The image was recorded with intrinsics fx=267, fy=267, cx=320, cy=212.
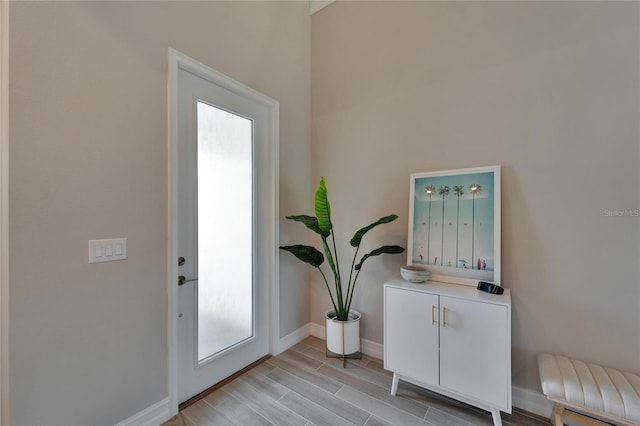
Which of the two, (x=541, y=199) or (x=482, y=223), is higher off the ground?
(x=541, y=199)

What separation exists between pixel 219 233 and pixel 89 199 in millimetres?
847

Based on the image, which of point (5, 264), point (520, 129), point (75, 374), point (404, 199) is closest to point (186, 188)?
point (5, 264)

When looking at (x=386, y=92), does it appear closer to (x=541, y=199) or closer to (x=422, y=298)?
(x=541, y=199)

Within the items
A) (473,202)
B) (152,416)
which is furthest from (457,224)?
(152,416)

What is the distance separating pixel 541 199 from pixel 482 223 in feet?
1.24

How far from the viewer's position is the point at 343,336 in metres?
2.33

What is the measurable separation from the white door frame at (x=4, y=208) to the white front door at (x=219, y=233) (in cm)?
78

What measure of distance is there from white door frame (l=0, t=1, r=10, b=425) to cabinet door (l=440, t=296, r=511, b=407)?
7.52 feet

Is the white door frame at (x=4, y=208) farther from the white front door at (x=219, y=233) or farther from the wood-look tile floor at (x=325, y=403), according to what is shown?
the wood-look tile floor at (x=325, y=403)

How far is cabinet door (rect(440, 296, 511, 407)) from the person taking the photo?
1589mm

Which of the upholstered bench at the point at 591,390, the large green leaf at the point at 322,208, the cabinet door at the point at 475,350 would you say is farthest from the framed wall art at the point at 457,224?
the large green leaf at the point at 322,208

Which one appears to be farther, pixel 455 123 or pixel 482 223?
pixel 455 123

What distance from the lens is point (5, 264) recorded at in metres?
1.20

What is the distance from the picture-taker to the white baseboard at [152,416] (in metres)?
1.57
